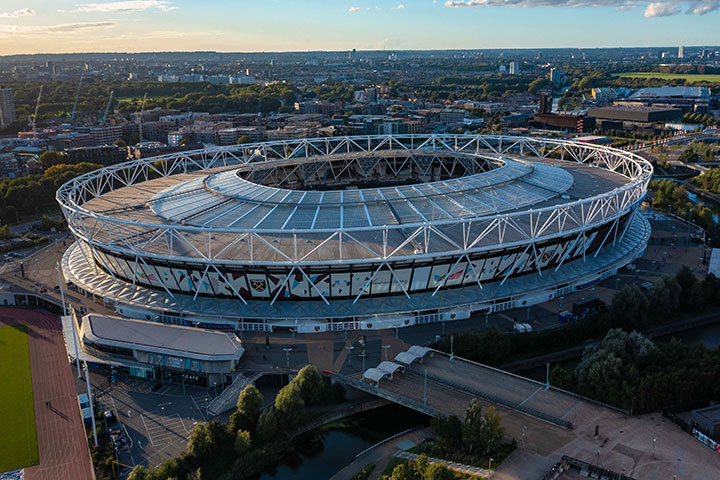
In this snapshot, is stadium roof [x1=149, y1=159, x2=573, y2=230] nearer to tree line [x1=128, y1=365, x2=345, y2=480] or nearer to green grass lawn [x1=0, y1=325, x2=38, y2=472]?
tree line [x1=128, y1=365, x2=345, y2=480]

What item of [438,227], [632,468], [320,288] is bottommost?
[632,468]

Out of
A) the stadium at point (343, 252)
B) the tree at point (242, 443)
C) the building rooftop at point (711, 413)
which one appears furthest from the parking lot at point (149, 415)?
the building rooftop at point (711, 413)

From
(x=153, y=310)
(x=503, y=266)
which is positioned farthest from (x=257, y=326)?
(x=503, y=266)

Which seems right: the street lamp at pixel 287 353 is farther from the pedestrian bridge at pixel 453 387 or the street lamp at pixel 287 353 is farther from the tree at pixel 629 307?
the tree at pixel 629 307

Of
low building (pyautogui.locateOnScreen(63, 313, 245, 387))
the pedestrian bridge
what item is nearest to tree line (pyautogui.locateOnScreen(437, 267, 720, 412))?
the pedestrian bridge

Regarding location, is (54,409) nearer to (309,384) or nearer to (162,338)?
(162,338)

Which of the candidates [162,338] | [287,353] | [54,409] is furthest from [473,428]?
[54,409]

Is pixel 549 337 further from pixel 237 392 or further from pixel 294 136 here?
pixel 294 136
